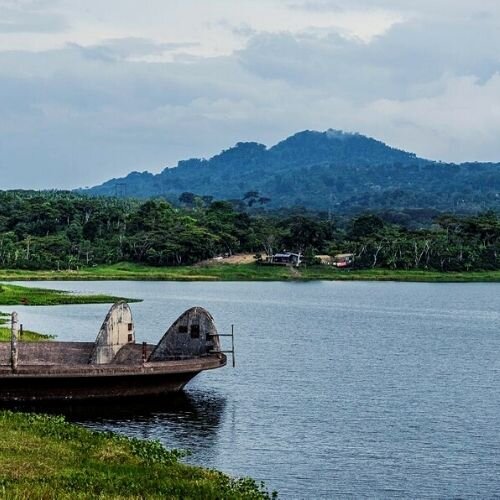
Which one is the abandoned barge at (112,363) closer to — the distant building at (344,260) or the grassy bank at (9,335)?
the grassy bank at (9,335)

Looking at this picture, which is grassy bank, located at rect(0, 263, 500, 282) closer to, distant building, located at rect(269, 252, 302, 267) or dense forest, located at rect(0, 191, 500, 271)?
distant building, located at rect(269, 252, 302, 267)

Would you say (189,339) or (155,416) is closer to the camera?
(155,416)

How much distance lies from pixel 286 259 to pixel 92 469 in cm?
15084

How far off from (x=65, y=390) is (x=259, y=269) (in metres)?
134

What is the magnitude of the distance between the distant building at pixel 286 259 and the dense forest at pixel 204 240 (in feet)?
6.76

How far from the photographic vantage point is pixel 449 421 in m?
40.0

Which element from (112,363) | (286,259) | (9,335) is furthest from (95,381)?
(286,259)

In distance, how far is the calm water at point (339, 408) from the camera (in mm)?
31250

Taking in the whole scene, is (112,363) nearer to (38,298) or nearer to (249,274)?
(38,298)

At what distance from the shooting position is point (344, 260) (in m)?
175

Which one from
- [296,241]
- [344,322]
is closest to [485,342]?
[344,322]

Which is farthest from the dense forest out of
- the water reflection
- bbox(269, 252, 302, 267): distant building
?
the water reflection

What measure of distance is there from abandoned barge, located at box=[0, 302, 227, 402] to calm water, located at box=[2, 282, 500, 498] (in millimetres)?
1198

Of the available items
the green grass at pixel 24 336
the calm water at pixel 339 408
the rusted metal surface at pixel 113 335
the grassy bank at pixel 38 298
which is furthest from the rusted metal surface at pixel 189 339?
the grassy bank at pixel 38 298
